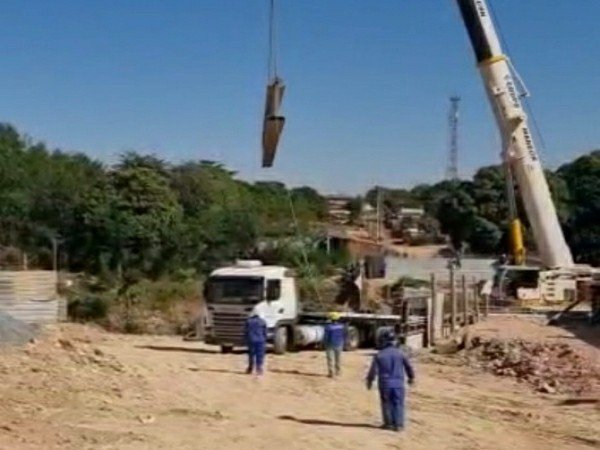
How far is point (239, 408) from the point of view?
60.6ft

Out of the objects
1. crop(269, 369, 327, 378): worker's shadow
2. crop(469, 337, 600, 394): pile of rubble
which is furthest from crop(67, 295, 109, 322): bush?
crop(269, 369, 327, 378): worker's shadow

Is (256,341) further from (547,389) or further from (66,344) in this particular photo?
(547,389)

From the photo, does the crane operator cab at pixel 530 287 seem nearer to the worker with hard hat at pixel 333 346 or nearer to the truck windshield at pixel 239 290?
the truck windshield at pixel 239 290

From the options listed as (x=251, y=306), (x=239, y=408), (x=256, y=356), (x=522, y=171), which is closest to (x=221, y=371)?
(x=256, y=356)

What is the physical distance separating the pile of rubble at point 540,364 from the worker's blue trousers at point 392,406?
25.4 ft

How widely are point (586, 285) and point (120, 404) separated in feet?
84.1

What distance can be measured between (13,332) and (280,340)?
822cm

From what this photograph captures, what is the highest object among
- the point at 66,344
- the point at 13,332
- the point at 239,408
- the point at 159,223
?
the point at 159,223

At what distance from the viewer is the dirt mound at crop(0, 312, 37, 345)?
21578 mm

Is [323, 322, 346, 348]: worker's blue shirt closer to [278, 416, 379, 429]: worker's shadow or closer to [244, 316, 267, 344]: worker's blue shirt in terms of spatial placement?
[244, 316, 267, 344]: worker's blue shirt

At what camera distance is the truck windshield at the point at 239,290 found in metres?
27.5

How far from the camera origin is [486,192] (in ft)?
257

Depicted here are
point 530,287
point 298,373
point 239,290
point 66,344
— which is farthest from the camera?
point 530,287

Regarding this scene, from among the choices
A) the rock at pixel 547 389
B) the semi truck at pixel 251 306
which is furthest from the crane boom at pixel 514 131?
the rock at pixel 547 389
